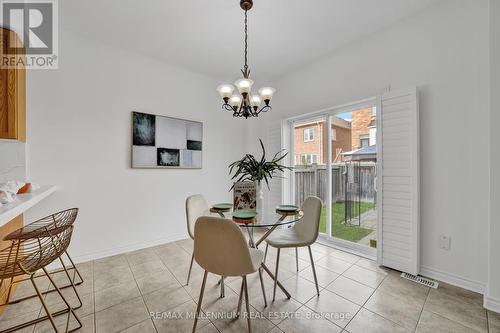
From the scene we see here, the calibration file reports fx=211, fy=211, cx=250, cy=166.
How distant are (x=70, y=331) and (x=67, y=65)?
2.80 m

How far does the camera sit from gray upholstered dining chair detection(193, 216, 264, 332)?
1.32 metres

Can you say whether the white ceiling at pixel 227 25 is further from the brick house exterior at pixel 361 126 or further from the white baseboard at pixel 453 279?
the white baseboard at pixel 453 279

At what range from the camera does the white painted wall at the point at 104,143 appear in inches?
97.1

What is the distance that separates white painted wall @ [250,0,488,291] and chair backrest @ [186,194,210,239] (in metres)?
2.42

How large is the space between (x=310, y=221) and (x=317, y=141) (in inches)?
66.4

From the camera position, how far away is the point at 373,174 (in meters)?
2.79

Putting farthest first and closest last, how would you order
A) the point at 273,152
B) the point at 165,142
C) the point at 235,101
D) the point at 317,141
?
1. the point at 273,152
2. the point at 317,141
3. the point at 165,142
4. the point at 235,101

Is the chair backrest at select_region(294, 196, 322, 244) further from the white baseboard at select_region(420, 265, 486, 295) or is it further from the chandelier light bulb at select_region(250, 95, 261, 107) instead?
the white baseboard at select_region(420, 265, 486, 295)

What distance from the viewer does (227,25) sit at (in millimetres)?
2465

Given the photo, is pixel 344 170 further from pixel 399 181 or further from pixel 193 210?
pixel 193 210

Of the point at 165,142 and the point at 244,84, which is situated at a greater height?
the point at 244,84

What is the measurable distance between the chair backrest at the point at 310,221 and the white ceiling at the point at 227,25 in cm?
201

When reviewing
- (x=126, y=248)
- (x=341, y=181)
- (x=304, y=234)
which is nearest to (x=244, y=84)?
(x=304, y=234)

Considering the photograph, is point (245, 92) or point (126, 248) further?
point (126, 248)
